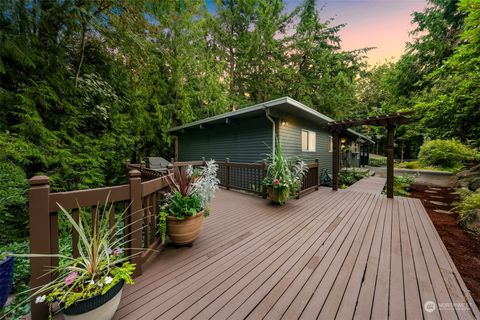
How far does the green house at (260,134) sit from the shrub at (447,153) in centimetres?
799

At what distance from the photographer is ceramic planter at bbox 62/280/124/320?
123cm

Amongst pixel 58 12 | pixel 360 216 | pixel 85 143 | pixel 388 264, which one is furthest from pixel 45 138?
pixel 360 216

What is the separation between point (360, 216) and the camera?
3.78m

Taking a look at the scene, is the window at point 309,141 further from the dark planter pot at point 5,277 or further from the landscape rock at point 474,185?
the dark planter pot at point 5,277

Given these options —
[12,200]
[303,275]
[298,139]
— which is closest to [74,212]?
[303,275]

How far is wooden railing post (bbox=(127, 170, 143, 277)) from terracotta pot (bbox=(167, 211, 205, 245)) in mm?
500

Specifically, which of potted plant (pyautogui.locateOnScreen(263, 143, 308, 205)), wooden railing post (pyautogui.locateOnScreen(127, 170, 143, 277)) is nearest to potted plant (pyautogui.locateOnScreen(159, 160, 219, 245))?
wooden railing post (pyautogui.locateOnScreen(127, 170, 143, 277))

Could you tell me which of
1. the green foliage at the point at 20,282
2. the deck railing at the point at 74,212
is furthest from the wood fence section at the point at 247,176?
the deck railing at the point at 74,212

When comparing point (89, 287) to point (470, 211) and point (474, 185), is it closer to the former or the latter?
point (470, 211)

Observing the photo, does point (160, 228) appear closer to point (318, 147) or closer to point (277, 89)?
point (318, 147)

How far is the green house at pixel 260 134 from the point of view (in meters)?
6.45

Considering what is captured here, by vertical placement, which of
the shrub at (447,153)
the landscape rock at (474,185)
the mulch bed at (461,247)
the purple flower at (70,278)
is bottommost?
the mulch bed at (461,247)

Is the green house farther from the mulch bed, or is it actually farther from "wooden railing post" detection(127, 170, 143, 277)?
"wooden railing post" detection(127, 170, 143, 277)

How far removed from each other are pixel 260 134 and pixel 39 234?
244 inches
